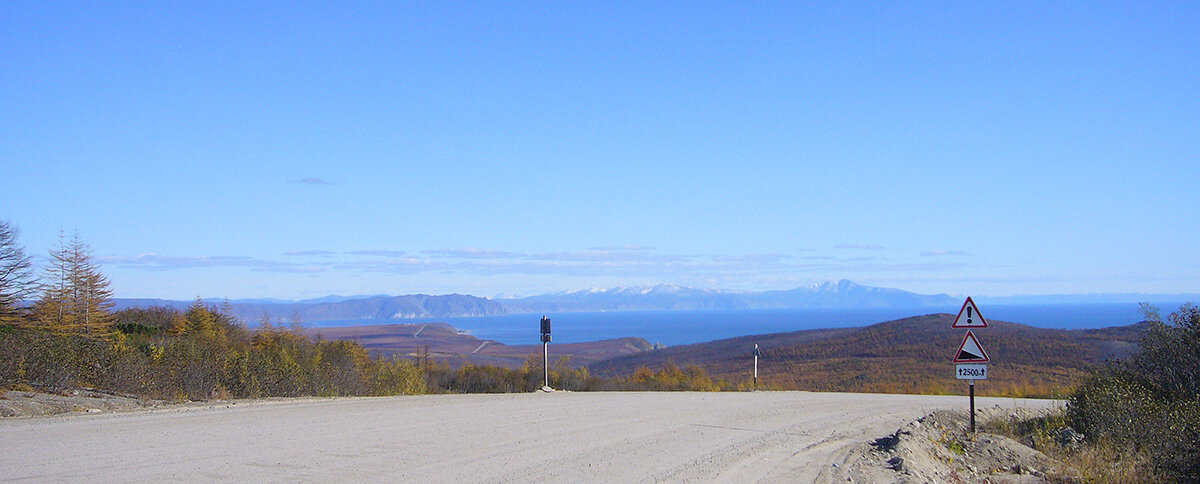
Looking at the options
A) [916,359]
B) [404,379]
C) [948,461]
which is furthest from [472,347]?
[948,461]

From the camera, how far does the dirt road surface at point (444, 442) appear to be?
31.6 ft

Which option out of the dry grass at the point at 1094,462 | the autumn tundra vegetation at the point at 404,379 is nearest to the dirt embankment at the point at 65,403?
the autumn tundra vegetation at the point at 404,379

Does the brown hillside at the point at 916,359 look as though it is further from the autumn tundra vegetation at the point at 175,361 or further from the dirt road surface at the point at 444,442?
the dirt road surface at the point at 444,442

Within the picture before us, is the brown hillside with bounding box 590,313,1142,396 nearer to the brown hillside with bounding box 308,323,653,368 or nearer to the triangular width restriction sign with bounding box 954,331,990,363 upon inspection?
the brown hillside with bounding box 308,323,653,368

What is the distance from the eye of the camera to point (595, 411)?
1633 centimetres

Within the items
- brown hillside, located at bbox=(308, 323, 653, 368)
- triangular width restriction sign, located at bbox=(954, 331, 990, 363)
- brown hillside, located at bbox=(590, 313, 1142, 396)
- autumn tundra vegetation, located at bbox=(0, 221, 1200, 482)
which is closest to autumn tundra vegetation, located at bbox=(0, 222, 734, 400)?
autumn tundra vegetation, located at bbox=(0, 221, 1200, 482)

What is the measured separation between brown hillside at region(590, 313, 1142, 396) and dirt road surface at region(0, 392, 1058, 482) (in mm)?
18556

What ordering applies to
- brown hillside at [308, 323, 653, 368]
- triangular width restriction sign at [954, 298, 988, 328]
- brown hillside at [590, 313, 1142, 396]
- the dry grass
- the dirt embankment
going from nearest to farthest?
1. the dry grass
2. triangular width restriction sign at [954, 298, 988, 328]
3. the dirt embankment
4. brown hillside at [590, 313, 1142, 396]
5. brown hillside at [308, 323, 653, 368]

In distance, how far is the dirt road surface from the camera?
31.6 ft

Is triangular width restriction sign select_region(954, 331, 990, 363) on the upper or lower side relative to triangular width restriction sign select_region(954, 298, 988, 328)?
lower

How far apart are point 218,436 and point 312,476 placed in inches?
146

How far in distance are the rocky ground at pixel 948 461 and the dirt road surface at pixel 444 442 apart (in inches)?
18.8

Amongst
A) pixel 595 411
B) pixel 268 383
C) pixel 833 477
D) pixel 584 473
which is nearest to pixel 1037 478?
pixel 833 477

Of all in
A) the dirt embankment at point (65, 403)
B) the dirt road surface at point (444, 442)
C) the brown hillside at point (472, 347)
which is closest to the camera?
the dirt road surface at point (444, 442)
